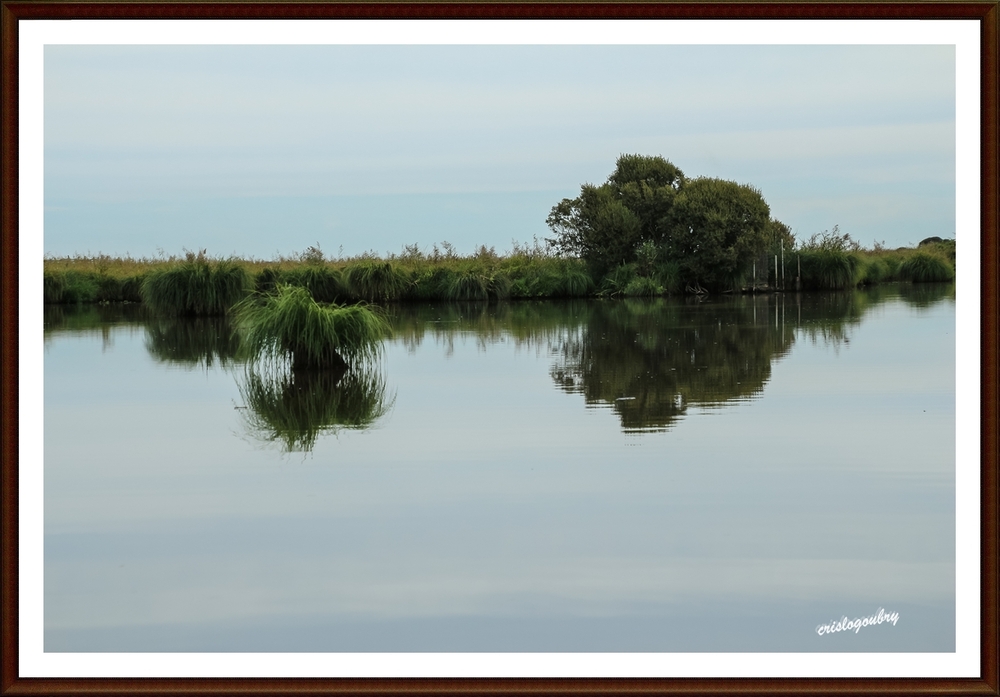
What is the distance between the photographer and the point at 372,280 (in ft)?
70.6

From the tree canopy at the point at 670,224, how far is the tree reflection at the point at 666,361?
9.15m

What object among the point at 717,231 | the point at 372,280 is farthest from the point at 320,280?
the point at 717,231

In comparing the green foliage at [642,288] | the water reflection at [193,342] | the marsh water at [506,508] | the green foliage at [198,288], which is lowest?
the marsh water at [506,508]

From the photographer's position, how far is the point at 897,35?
3.50m

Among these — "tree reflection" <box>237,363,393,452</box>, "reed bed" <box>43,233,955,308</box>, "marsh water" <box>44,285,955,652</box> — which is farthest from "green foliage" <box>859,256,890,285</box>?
"tree reflection" <box>237,363,393,452</box>

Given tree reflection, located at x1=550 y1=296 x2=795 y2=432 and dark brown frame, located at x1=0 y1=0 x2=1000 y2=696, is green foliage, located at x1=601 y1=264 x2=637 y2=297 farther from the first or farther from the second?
dark brown frame, located at x1=0 y1=0 x2=1000 y2=696

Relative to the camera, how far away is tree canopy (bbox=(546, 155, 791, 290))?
982 inches

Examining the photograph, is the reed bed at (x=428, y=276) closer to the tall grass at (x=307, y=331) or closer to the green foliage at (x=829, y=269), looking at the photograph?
the green foliage at (x=829, y=269)

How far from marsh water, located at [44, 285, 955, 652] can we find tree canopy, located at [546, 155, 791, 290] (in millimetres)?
16267

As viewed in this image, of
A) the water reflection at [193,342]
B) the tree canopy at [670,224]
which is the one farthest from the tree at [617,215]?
the water reflection at [193,342]

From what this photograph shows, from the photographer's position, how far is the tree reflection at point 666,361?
703 cm
